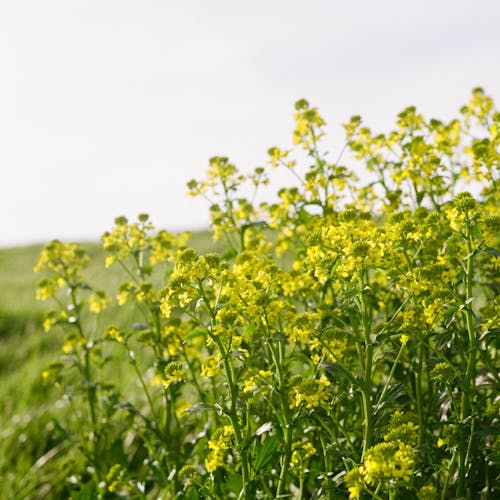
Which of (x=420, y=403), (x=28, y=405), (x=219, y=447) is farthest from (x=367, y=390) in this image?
(x=28, y=405)

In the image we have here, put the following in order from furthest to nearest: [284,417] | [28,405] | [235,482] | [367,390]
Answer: [28,405], [235,482], [284,417], [367,390]

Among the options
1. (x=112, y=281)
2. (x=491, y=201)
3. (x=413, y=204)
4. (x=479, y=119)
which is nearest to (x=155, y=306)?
(x=413, y=204)

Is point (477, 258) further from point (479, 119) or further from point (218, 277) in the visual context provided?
point (218, 277)

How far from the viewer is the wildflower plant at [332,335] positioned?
2225 millimetres

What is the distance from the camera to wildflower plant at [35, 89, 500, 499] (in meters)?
2.22

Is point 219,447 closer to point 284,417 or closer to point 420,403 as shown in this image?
point 284,417

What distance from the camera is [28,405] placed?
17.6 ft

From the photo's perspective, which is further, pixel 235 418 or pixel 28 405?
pixel 28 405

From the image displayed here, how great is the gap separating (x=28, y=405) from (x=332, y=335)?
378cm

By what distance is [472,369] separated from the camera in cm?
226

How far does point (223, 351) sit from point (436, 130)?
226cm

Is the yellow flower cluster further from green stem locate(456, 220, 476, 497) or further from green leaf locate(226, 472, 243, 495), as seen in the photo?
green stem locate(456, 220, 476, 497)

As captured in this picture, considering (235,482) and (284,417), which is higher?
(284,417)

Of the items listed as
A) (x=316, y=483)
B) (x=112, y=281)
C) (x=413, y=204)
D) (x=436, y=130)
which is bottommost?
(x=316, y=483)
